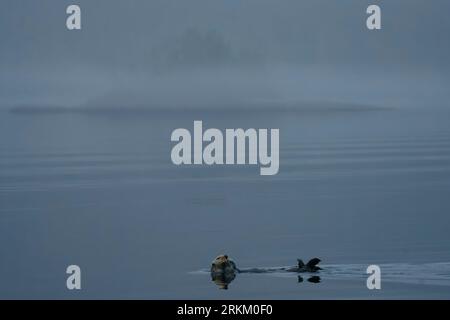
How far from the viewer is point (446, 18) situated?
1061cm

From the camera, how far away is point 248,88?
35.0 ft

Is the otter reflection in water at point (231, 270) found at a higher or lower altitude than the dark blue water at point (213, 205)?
lower

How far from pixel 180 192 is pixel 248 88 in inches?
29.6

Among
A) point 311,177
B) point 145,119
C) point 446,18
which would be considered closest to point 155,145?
point 145,119

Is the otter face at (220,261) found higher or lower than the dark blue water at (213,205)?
lower

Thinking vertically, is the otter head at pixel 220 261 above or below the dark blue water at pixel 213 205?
below

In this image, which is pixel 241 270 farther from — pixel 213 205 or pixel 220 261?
pixel 213 205

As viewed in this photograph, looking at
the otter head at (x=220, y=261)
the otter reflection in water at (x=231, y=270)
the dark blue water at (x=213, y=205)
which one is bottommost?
the otter reflection in water at (x=231, y=270)

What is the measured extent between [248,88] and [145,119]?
65cm

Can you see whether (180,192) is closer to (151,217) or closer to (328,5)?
(151,217)

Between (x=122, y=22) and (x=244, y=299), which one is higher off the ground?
(x=122, y=22)

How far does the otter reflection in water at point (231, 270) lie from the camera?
1043cm
